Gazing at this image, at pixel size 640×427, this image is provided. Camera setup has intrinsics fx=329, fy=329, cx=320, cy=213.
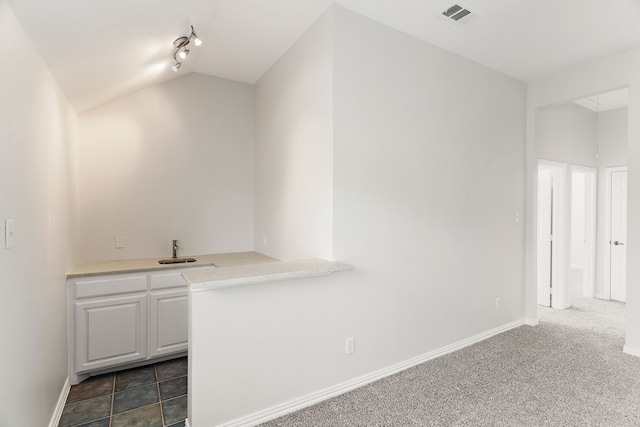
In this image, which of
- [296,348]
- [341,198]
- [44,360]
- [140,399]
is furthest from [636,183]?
[44,360]

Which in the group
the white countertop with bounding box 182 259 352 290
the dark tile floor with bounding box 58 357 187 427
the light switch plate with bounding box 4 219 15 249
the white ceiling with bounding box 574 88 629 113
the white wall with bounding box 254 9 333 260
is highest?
the white ceiling with bounding box 574 88 629 113

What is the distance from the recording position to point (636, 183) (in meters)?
3.13

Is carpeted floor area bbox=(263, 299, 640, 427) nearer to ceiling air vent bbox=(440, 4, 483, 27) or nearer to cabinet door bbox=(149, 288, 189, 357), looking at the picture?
cabinet door bbox=(149, 288, 189, 357)

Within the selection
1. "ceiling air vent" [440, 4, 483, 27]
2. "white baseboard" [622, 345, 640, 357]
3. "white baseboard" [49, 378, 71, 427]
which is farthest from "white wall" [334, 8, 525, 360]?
"white baseboard" [49, 378, 71, 427]

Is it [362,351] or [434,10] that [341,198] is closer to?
[362,351]

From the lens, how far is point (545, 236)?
15.1ft

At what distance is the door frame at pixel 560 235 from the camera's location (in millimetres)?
4523

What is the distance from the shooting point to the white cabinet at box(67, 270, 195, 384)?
8.60 feet

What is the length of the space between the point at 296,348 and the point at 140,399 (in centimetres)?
124

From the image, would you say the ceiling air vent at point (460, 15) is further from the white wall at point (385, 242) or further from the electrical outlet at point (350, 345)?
the electrical outlet at point (350, 345)

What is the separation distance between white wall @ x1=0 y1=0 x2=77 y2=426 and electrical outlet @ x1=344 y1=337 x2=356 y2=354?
1.86 metres

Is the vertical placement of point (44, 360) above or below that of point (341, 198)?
below

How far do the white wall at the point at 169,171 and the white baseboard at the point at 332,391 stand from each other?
6.55 ft

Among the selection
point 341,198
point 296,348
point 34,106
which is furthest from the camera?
point 341,198
